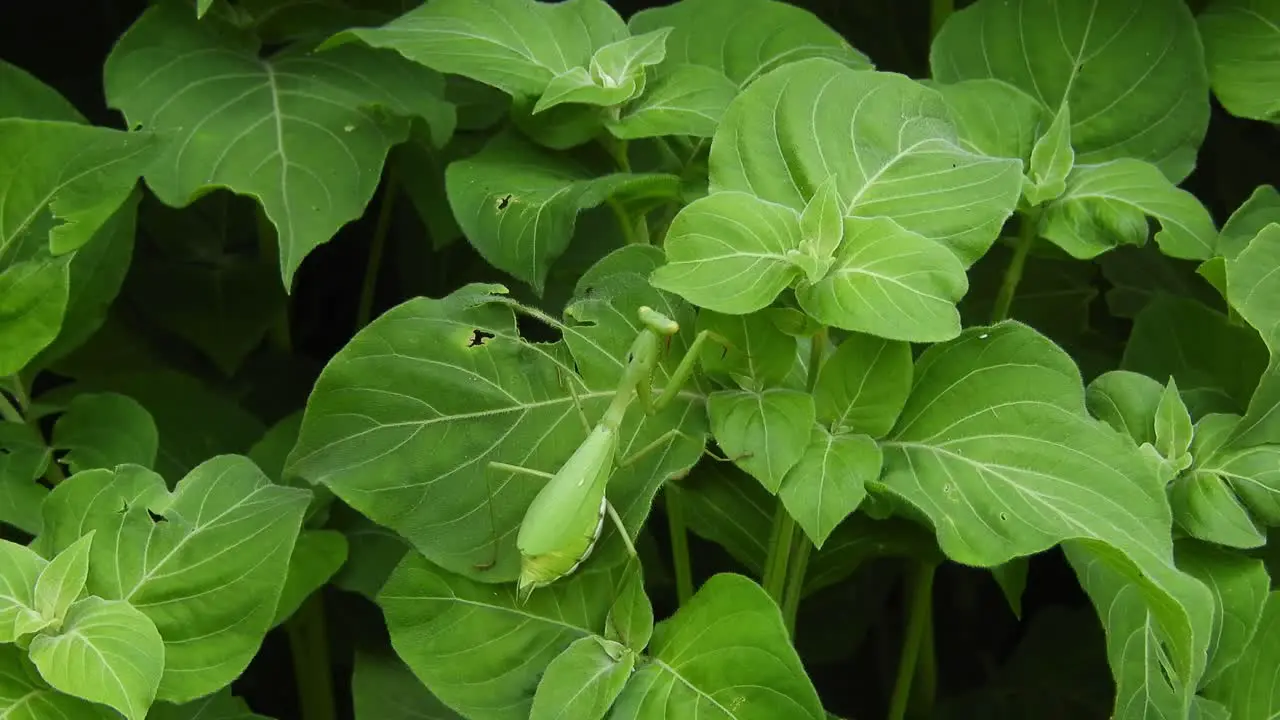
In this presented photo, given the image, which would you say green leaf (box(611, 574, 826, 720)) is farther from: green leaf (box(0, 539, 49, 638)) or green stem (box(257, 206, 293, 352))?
green stem (box(257, 206, 293, 352))

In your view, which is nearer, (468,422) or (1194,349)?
(468,422)

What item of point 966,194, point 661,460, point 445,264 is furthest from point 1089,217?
point 445,264

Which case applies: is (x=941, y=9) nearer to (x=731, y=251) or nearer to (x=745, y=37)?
(x=745, y=37)

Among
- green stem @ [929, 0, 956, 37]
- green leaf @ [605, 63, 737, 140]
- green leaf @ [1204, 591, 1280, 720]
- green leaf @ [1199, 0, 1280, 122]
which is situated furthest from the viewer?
green stem @ [929, 0, 956, 37]

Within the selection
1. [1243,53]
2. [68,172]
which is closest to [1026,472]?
[1243,53]

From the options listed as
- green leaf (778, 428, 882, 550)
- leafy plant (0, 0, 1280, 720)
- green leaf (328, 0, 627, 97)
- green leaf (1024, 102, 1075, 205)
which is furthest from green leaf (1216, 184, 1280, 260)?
green leaf (328, 0, 627, 97)

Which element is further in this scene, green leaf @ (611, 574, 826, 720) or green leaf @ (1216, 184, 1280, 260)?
green leaf @ (1216, 184, 1280, 260)
